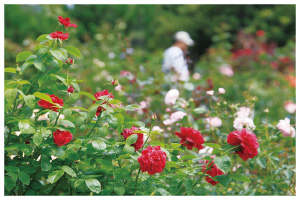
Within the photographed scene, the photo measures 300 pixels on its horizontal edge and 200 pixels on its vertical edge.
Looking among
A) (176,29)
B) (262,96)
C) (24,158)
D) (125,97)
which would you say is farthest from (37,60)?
(176,29)

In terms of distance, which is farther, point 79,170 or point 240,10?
point 240,10

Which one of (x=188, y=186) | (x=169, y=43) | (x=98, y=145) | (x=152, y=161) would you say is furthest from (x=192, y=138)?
(x=169, y=43)

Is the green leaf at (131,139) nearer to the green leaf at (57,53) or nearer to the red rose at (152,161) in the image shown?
the red rose at (152,161)

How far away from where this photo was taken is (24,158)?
1431 millimetres

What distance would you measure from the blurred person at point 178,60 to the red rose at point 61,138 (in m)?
1.77

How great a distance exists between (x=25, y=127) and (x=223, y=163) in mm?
737

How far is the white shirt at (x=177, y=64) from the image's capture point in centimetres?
326

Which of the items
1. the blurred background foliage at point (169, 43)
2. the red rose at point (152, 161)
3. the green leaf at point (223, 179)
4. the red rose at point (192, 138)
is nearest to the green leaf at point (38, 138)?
the red rose at point (152, 161)

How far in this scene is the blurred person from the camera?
323 centimetres

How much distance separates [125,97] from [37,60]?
191cm

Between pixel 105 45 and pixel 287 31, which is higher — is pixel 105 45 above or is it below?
below

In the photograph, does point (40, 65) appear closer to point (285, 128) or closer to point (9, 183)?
point (9, 183)

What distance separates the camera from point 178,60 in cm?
404
